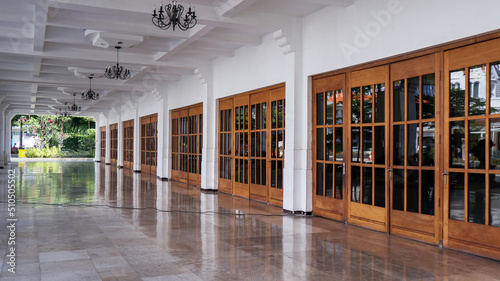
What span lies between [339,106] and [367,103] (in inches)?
26.2

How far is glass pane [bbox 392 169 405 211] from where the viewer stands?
19.6ft

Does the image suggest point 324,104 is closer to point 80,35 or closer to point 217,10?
point 217,10

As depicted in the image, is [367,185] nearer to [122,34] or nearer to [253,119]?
[253,119]

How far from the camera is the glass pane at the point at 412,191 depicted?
19.0 feet

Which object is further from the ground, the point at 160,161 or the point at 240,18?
the point at 240,18

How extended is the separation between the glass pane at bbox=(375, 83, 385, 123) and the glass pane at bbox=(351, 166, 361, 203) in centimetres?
87

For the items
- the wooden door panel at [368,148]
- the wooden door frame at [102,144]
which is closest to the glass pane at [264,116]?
the wooden door panel at [368,148]

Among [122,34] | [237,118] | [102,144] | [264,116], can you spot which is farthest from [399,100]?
[102,144]

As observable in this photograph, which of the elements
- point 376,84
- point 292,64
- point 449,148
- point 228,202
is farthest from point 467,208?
point 228,202

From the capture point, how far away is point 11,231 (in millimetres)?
6059

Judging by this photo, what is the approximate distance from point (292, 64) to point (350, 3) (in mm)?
1600

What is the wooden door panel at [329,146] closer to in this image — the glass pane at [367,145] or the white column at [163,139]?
the glass pane at [367,145]

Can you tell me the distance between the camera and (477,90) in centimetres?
499

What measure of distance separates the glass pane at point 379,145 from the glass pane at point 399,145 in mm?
228
